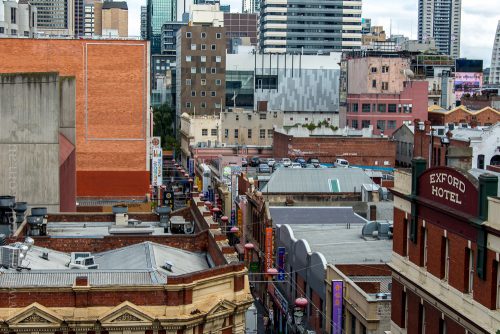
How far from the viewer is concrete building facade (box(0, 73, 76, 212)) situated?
52375 mm

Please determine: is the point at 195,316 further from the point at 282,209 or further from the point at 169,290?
the point at 282,209

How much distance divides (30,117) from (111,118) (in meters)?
27.9

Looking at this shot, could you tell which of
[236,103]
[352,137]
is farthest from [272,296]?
[236,103]

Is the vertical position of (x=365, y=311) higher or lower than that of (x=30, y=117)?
lower

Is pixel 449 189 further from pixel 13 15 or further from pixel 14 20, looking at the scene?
pixel 13 15

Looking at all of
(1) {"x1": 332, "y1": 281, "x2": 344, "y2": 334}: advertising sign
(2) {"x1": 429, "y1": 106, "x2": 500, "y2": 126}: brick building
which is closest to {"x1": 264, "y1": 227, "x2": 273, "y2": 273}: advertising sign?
(1) {"x1": 332, "y1": 281, "x2": 344, "y2": 334}: advertising sign

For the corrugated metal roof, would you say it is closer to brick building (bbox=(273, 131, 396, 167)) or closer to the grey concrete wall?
the grey concrete wall

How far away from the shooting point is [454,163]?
42.7 m

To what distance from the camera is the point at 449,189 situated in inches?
1353

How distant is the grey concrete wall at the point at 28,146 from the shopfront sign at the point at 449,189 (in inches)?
890

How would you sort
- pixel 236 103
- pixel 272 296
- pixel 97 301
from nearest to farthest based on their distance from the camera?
pixel 97 301
pixel 272 296
pixel 236 103

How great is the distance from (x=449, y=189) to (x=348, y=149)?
76.7 m

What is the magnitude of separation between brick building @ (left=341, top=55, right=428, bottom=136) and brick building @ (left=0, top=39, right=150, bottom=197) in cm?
5239

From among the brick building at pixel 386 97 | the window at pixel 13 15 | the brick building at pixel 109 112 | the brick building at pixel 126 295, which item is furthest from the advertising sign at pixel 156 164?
the brick building at pixel 126 295
